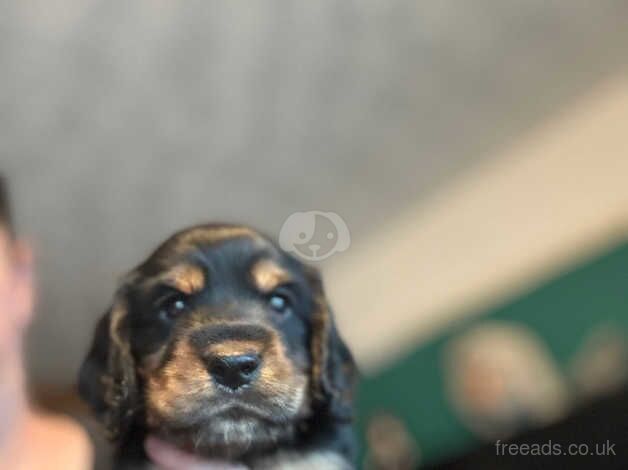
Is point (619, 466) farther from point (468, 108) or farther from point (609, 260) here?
point (468, 108)

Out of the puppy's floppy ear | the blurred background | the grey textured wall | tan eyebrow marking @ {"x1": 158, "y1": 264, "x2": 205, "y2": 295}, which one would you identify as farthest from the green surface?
tan eyebrow marking @ {"x1": 158, "y1": 264, "x2": 205, "y2": 295}

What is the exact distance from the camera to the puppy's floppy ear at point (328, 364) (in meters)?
0.58

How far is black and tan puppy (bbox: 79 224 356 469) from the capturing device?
50 cm

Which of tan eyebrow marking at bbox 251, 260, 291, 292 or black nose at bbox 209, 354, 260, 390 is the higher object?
tan eyebrow marking at bbox 251, 260, 291, 292

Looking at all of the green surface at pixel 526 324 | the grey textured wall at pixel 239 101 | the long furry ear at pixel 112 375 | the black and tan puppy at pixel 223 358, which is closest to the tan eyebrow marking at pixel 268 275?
the black and tan puppy at pixel 223 358

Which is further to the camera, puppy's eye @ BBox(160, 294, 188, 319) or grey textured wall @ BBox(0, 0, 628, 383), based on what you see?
grey textured wall @ BBox(0, 0, 628, 383)

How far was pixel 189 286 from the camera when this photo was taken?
0.53m

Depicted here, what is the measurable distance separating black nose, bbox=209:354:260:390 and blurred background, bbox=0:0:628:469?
0.21 meters

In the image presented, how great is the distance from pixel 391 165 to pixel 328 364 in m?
0.56

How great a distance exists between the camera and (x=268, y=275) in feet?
1.85

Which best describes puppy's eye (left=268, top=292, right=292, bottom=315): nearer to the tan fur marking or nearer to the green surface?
the tan fur marking

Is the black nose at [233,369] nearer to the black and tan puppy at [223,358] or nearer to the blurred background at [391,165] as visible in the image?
the black and tan puppy at [223,358]

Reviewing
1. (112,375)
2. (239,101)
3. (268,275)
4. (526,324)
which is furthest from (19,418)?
(526,324)

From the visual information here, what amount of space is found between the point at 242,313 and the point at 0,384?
0.17 metres
